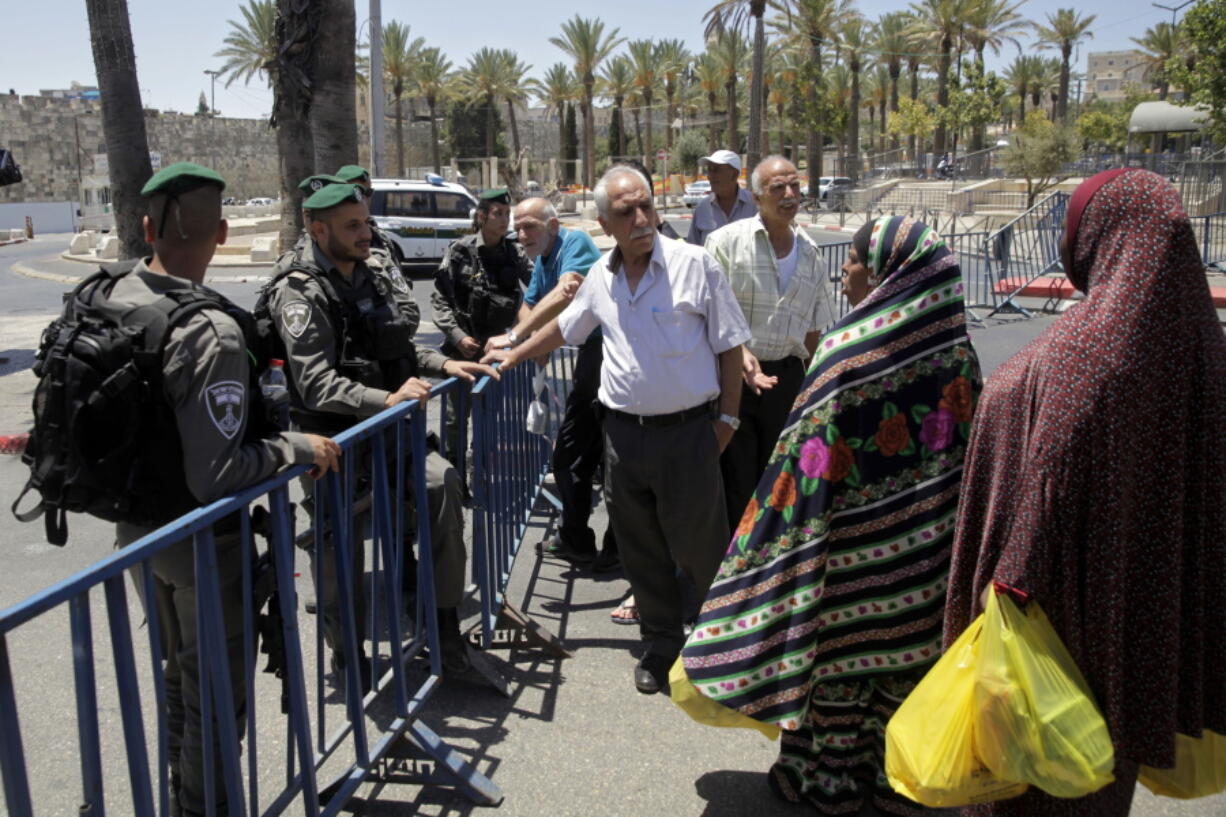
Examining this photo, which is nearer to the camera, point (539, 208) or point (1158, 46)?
point (539, 208)

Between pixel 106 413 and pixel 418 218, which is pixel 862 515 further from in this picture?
pixel 418 218

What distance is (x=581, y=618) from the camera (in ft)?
14.6

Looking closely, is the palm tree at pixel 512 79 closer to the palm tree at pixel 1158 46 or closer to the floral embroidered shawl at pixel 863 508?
the palm tree at pixel 1158 46

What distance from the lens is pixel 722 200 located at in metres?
6.00

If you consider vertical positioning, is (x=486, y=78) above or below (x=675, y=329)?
above

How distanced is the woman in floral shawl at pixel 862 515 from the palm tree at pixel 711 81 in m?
56.5

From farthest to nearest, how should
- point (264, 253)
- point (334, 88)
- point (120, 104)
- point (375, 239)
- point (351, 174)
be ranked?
point (264, 253) → point (120, 104) → point (334, 88) → point (351, 174) → point (375, 239)

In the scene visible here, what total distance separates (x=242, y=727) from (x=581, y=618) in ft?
6.48

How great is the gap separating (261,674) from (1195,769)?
3.11m

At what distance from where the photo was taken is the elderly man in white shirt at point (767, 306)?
432 cm

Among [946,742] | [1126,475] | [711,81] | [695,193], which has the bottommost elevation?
[946,742]

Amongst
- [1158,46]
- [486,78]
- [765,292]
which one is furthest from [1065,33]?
[765,292]

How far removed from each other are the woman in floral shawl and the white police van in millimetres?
17852

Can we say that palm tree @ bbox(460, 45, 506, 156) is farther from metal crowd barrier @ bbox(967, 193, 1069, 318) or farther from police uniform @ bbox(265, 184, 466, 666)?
police uniform @ bbox(265, 184, 466, 666)
